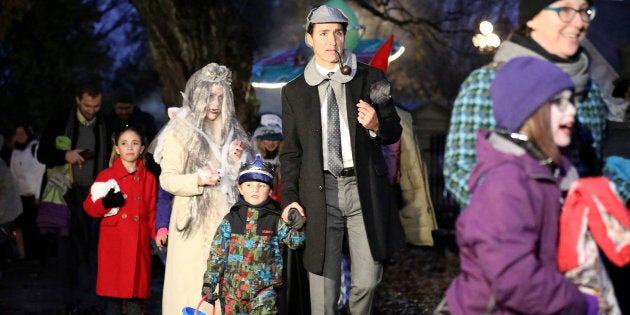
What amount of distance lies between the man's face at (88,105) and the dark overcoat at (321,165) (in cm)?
428

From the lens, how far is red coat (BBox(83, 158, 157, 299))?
354 inches

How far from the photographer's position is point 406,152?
30.4 ft

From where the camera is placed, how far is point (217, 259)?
7.47 metres

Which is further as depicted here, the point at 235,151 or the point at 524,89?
the point at 235,151

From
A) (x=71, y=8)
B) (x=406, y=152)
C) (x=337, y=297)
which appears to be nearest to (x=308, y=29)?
(x=337, y=297)

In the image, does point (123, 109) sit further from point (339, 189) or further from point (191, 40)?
point (339, 189)

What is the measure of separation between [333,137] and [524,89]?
277 centimetres

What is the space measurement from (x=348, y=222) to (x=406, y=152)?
230cm

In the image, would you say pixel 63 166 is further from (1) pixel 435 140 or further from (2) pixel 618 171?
(1) pixel 435 140

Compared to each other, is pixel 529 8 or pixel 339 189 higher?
pixel 529 8

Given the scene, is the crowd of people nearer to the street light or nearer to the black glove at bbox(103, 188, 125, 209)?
the black glove at bbox(103, 188, 125, 209)

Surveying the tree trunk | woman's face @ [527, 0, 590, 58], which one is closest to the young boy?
woman's face @ [527, 0, 590, 58]

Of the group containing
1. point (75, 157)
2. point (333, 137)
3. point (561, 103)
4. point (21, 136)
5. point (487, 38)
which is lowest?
point (561, 103)

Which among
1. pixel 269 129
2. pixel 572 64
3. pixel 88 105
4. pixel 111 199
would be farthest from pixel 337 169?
pixel 88 105
